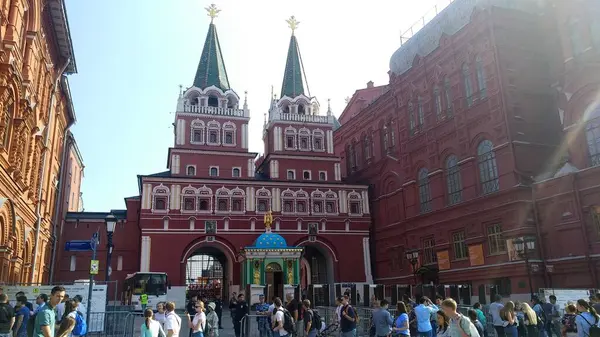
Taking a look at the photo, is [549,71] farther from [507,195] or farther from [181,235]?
[181,235]

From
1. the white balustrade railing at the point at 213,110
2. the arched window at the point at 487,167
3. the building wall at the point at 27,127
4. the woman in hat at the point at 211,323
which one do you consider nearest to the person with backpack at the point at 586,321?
the woman in hat at the point at 211,323

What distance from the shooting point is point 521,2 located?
3325cm

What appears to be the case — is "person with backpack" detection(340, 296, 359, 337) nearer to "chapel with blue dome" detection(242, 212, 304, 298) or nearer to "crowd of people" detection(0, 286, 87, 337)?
"crowd of people" detection(0, 286, 87, 337)

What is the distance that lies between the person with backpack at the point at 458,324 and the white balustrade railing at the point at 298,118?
126ft

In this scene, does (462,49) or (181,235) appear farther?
(181,235)

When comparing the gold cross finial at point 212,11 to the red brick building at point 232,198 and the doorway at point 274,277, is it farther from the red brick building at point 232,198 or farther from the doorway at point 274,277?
the doorway at point 274,277

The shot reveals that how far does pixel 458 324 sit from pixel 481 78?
Answer: 89.5 feet

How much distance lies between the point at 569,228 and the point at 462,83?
39.0 feet

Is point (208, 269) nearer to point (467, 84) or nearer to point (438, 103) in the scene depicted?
point (438, 103)

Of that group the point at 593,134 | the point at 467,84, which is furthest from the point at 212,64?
the point at 593,134

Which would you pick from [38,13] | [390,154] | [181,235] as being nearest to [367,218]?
[390,154]

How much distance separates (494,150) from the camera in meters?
30.3

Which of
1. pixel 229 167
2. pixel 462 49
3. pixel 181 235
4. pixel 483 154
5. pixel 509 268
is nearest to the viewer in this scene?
pixel 509 268

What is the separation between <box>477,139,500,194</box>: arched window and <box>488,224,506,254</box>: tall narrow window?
7.29ft
